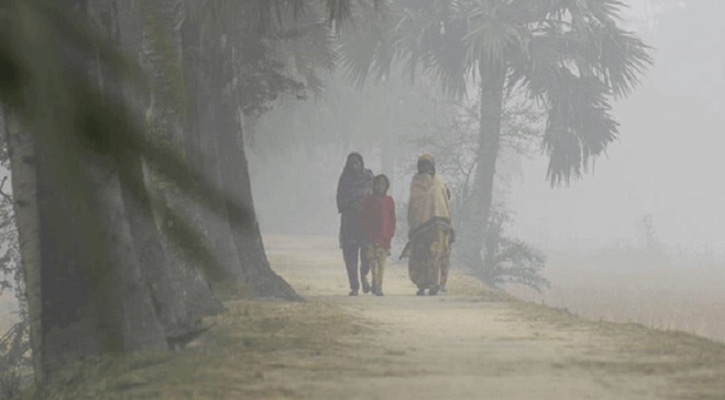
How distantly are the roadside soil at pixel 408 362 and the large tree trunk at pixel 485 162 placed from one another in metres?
15.5

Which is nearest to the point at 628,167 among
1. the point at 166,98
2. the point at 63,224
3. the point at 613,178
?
the point at 613,178

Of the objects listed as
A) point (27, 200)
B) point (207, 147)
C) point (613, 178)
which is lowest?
point (27, 200)

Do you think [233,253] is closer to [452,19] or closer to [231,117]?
[231,117]

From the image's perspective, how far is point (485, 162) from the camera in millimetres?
30656

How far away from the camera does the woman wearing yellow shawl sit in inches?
698

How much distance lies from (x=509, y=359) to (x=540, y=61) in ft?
68.9

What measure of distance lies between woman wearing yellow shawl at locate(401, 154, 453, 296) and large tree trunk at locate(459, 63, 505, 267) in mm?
11833

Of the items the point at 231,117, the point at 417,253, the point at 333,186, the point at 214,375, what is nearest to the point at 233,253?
the point at 231,117

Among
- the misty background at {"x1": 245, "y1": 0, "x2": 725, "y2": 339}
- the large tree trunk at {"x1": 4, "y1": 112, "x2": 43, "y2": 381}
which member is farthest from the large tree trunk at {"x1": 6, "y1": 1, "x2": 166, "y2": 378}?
the misty background at {"x1": 245, "y1": 0, "x2": 725, "y2": 339}

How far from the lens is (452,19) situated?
30.3 metres

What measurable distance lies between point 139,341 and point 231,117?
7.25 metres

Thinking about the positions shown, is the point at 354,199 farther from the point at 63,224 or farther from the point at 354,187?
the point at 63,224

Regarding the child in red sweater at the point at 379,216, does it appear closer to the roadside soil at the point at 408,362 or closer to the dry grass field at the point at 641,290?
the dry grass field at the point at 641,290

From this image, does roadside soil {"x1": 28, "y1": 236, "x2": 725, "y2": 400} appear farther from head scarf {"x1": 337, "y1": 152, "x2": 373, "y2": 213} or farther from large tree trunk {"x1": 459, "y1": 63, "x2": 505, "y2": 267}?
large tree trunk {"x1": 459, "y1": 63, "x2": 505, "y2": 267}
